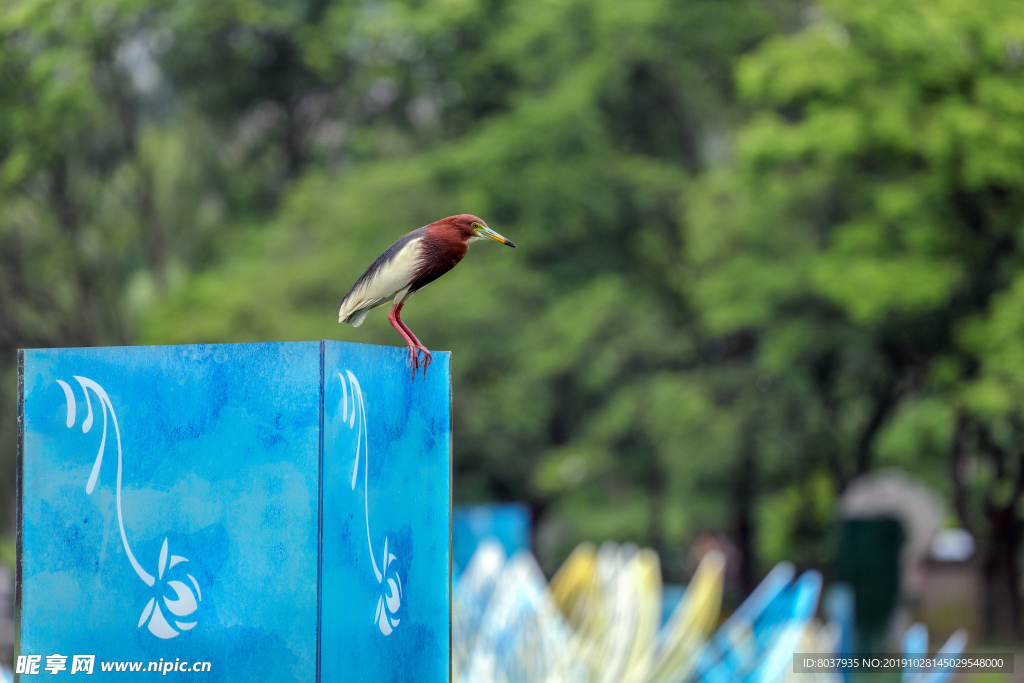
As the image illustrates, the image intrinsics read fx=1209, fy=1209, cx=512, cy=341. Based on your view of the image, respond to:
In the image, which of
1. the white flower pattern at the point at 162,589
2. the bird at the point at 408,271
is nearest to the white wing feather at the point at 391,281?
the bird at the point at 408,271

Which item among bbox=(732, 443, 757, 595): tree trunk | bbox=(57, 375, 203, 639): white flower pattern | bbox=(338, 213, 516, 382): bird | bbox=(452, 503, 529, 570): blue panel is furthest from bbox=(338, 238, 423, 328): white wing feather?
bbox=(732, 443, 757, 595): tree trunk

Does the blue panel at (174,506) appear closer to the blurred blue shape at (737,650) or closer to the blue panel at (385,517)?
the blue panel at (385,517)

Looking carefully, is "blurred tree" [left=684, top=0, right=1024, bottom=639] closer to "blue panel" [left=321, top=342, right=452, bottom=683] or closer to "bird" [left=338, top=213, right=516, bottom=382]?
"blue panel" [left=321, top=342, right=452, bottom=683]

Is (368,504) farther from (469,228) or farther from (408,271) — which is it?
(469,228)

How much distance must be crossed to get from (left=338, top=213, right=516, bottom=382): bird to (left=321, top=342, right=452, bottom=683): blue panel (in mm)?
158

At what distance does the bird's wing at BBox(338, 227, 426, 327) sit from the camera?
372 centimetres

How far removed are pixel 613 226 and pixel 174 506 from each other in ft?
59.9

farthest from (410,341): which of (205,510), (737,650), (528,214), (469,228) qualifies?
(528,214)

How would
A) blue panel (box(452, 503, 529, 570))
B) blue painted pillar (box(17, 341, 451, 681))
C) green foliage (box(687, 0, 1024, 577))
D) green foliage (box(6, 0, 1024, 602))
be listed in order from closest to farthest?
blue painted pillar (box(17, 341, 451, 681)) → blue panel (box(452, 503, 529, 570)) → green foliage (box(687, 0, 1024, 577)) → green foliage (box(6, 0, 1024, 602))

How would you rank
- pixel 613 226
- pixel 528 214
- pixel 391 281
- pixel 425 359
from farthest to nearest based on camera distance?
pixel 613 226
pixel 528 214
pixel 425 359
pixel 391 281

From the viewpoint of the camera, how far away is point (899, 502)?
1827 centimetres

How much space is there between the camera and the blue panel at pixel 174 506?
315 cm

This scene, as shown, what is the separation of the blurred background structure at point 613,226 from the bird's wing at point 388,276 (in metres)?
11.6

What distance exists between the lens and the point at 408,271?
3.72m
